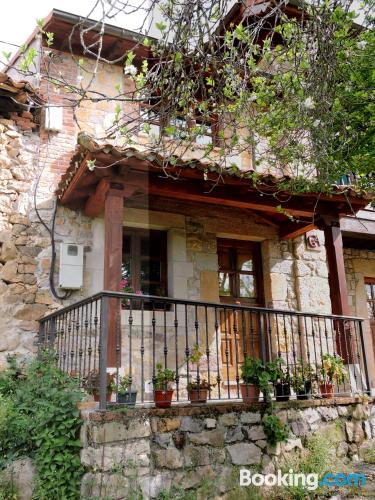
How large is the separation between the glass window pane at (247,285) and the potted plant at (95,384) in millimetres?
2807

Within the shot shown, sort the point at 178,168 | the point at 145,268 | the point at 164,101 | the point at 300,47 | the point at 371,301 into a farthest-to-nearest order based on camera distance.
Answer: the point at 371,301, the point at 145,268, the point at 178,168, the point at 300,47, the point at 164,101

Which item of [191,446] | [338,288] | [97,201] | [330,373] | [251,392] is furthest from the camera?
[338,288]

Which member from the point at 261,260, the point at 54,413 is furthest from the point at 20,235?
the point at 261,260

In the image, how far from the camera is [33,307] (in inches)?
203

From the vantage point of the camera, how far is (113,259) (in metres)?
4.49

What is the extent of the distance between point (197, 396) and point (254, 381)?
54cm

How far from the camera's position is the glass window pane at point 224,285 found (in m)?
6.43

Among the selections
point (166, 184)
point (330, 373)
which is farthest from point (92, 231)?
point (330, 373)

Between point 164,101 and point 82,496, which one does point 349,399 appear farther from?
point 164,101

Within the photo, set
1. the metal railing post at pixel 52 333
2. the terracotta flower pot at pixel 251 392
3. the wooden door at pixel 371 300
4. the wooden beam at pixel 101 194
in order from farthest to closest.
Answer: the wooden door at pixel 371 300 < the metal railing post at pixel 52 333 < the wooden beam at pixel 101 194 < the terracotta flower pot at pixel 251 392

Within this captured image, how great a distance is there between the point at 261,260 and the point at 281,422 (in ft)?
9.27

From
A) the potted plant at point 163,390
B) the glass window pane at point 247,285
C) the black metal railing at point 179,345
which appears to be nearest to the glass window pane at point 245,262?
the glass window pane at point 247,285

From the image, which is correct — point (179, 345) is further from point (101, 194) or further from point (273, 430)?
point (101, 194)

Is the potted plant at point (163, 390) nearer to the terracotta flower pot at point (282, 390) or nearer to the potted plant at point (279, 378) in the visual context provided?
the potted plant at point (279, 378)
